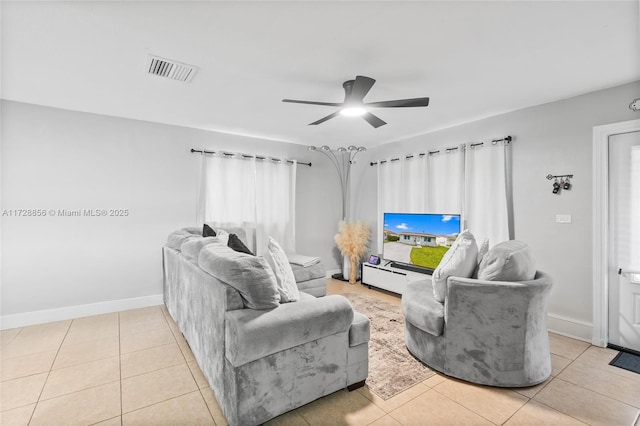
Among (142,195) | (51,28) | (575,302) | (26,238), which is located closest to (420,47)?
(51,28)

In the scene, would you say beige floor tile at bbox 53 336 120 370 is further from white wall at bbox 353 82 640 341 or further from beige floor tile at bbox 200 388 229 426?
white wall at bbox 353 82 640 341

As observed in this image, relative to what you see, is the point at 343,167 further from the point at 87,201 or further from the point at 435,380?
the point at 435,380

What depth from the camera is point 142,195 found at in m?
3.96

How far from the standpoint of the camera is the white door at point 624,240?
108 inches

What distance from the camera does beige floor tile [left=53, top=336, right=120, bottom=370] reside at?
2559 millimetres

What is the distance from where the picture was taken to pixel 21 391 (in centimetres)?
213

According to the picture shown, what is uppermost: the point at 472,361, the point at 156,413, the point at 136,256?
the point at 136,256

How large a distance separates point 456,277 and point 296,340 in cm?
134

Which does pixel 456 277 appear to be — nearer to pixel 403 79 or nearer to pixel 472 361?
pixel 472 361

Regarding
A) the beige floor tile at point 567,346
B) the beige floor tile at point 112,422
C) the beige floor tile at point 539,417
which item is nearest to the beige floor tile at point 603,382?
the beige floor tile at point 567,346

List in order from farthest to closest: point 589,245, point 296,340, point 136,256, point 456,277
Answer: point 136,256 < point 589,245 < point 456,277 < point 296,340

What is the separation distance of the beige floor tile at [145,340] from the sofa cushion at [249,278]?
5.24 ft

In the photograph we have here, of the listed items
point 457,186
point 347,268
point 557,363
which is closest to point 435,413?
point 557,363

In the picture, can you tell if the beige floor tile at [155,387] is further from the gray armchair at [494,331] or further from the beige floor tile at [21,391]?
the gray armchair at [494,331]
